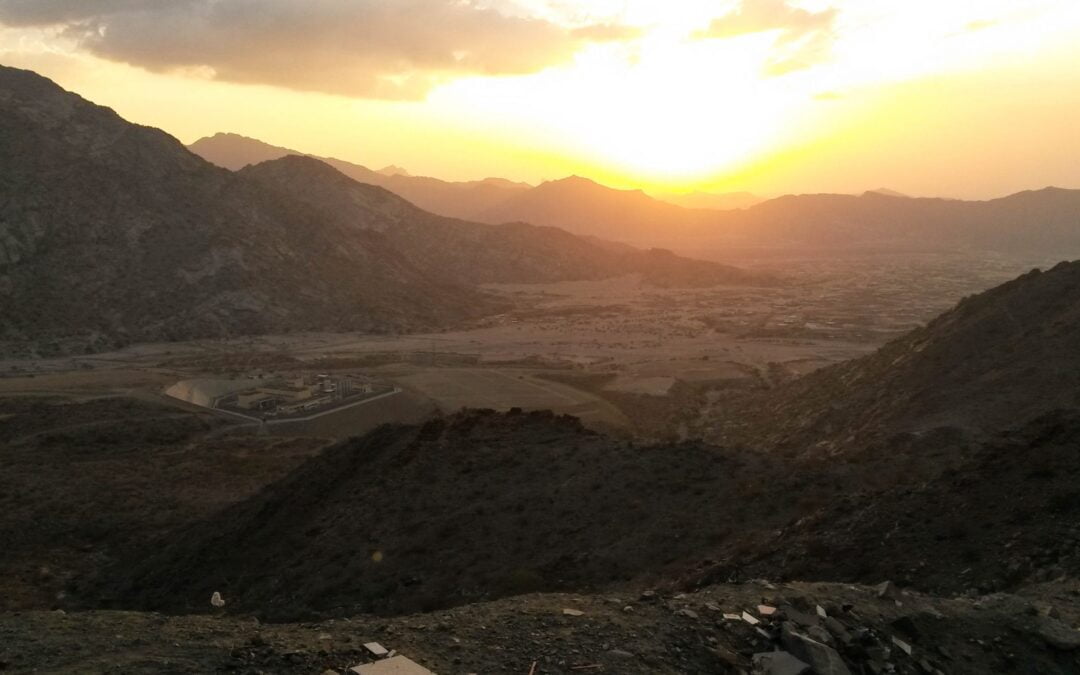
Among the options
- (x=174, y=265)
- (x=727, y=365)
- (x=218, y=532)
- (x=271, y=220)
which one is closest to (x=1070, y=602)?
(x=218, y=532)

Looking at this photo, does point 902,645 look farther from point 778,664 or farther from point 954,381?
point 954,381

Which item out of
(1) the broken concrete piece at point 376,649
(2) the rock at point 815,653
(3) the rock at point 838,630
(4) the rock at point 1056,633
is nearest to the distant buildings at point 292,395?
(1) the broken concrete piece at point 376,649

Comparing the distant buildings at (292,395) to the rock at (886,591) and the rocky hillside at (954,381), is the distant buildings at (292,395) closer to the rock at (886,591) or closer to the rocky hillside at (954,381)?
the rocky hillside at (954,381)

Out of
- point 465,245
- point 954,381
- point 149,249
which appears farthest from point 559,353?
point 465,245

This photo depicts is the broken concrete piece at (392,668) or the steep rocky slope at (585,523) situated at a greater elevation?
the broken concrete piece at (392,668)

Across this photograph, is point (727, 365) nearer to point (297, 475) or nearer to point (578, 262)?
point (297, 475)

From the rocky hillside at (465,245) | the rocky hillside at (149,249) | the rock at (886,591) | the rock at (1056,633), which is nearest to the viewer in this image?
the rock at (1056,633)
